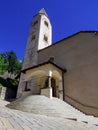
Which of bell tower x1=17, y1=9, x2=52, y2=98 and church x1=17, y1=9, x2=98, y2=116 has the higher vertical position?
bell tower x1=17, y1=9, x2=52, y2=98

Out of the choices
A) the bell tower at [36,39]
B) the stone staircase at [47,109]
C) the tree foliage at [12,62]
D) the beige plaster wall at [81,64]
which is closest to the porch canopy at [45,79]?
the beige plaster wall at [81,64]

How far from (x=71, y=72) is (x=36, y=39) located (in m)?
9.38

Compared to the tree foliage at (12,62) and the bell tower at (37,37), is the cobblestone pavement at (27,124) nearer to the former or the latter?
the bell tower at (37,37)

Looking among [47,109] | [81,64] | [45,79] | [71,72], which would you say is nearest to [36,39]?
[45,79]

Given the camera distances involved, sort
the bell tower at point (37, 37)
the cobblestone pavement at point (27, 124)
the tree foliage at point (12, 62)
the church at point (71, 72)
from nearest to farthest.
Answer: the cobblestone pavement at point (27, 124), the church at point (71, 72), the bell tower at point (37, 37), the tree foliage at point (12, 62)

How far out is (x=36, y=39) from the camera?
22172 mm

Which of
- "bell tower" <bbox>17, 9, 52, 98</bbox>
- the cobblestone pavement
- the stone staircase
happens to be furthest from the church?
the cobblestone pavement

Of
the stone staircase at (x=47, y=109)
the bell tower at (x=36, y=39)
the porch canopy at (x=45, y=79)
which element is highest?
the bell tower at (x=36, y=39)

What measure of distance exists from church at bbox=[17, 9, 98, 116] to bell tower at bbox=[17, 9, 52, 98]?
42 centimetres

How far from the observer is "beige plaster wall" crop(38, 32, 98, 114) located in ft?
43.2

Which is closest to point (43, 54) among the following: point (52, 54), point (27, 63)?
point (52, 54)

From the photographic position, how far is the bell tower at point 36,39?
784 inches

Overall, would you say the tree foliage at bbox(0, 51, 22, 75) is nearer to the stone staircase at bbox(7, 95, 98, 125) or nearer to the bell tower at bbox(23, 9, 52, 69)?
the bell tower at bbox(23, 9, 52, 69)

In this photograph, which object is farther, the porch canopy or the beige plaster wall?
A: the porch canopy
